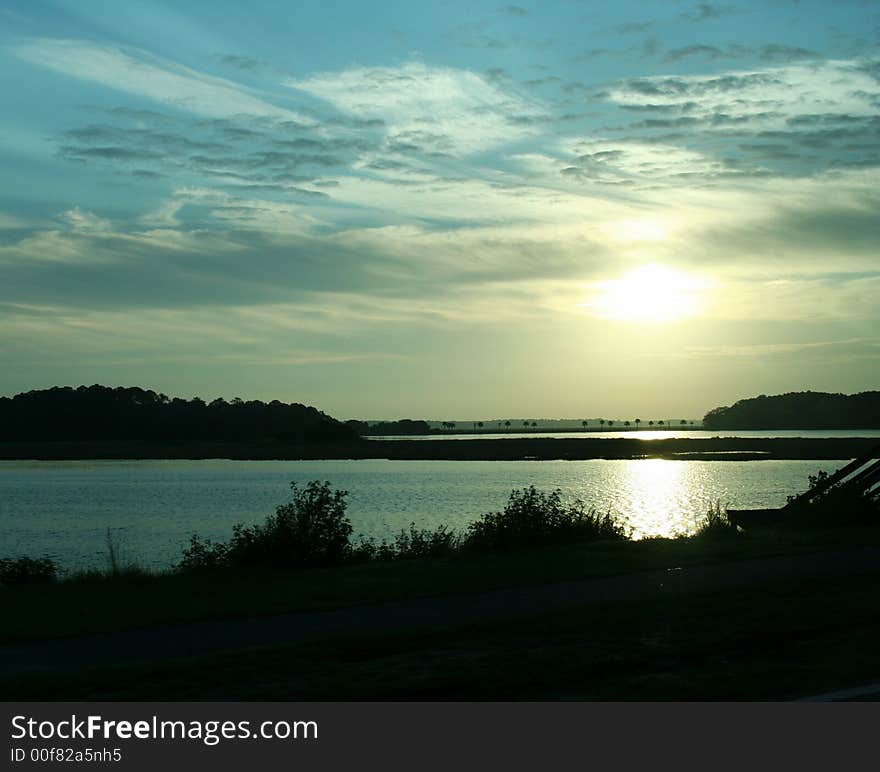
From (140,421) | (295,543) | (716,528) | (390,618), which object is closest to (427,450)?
(140,421)

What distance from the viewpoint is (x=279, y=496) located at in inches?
2403

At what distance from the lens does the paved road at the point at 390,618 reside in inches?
397

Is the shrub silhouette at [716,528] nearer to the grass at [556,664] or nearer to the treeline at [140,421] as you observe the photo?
the grass at [556,664]

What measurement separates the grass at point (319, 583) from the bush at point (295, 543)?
8.17 feet

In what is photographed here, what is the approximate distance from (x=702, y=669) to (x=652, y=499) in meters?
48.2

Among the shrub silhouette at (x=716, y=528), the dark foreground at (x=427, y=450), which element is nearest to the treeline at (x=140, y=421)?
the dark foreground at (x=427, y=450)

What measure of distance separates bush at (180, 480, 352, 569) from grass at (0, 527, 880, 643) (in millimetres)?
2489

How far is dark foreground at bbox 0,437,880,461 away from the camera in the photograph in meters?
124

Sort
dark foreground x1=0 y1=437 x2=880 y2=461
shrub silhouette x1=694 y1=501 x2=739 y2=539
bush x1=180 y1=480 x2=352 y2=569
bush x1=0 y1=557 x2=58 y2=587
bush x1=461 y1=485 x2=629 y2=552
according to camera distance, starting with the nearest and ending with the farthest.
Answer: bush x1=0 y1=557 x2=58 y2=587
bush x1=180 y1=480 x2=352 y2=569
shrub silhouette x1=694 y1=501 x2=739 y2=539
bush x1=461 y1=485 x2=629 y2=552
dark foreground x1=0 y1=437 x2=880 y2=461

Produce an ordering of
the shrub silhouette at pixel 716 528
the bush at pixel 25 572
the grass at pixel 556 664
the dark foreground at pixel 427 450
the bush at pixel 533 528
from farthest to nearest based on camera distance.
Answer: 1. the dark foreground at pixel 427 450
2. the bush at pixel 533 528
3. the shrub silhouette at pixel 716 528
4. the bush at pixel 25 572
5. the grass at pixel 556 664

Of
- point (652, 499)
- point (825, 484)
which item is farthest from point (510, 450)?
point (825, 484)

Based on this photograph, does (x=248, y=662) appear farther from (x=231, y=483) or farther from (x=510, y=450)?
(x=510, y=450)

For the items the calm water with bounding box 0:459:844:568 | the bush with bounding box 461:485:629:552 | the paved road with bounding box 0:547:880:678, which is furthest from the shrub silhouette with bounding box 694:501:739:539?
the calm water with bounding box 0:459:844:568

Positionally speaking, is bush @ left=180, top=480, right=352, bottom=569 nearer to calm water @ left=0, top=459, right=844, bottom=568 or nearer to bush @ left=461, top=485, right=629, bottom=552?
bush @ left=461, top=485, right=629, bottom=552
